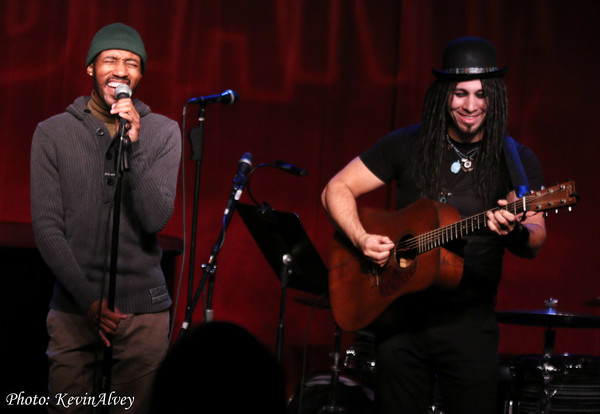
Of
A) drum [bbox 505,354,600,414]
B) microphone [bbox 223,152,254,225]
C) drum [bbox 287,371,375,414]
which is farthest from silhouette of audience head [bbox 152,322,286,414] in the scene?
drum [bbox 505,354,600,414]

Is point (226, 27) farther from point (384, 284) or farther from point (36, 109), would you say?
point (384, 284)

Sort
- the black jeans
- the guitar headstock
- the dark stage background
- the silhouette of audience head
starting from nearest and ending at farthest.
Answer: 1. the silhouette of audience head
2. the guitar headstock
3. the black jeans
4. the dark stage background

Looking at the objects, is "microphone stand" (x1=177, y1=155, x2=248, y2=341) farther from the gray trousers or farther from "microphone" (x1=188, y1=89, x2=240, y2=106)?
"microphone" (x1=188, y1=89, x2=240, y2=106)

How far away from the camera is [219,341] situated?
107cm

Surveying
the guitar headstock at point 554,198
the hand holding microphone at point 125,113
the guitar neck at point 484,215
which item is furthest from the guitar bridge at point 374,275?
the hand holding microphone at point 125,113

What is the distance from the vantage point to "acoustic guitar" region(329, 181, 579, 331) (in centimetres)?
237

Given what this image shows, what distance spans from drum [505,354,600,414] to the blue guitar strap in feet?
5.51

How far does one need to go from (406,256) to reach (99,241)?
48.3 inches

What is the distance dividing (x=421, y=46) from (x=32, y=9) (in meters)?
2.93

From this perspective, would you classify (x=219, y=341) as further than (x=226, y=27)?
No

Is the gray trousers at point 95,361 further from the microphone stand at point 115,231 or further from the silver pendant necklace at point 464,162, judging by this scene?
the silver pendant necklace at point 464,162

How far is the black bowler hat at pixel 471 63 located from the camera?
2631mm

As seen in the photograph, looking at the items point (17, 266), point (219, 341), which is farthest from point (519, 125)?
point (219, 341)

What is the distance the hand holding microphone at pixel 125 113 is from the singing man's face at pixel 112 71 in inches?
8.1
